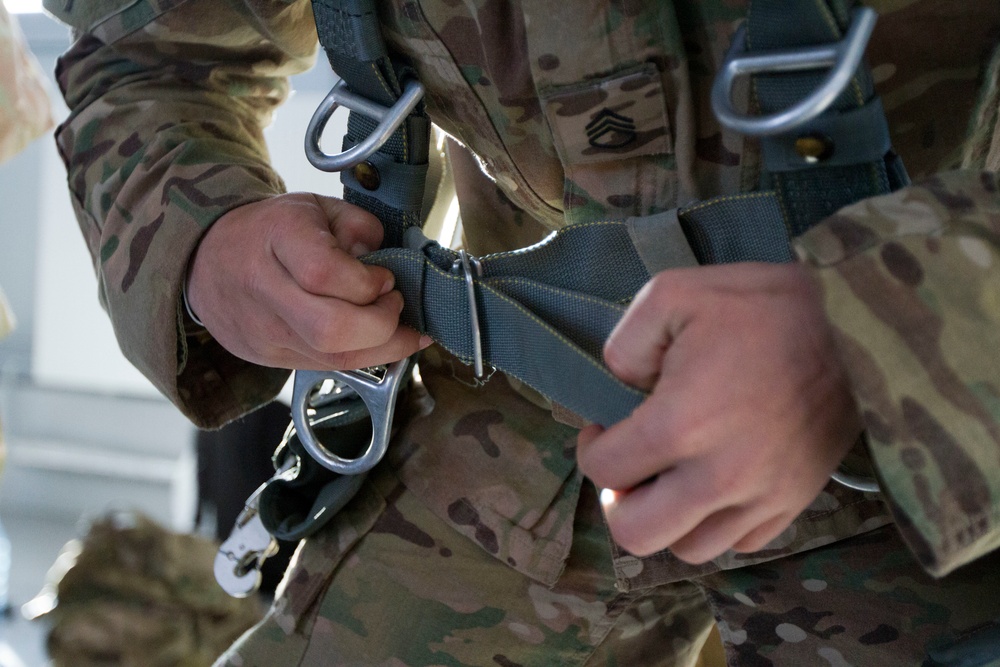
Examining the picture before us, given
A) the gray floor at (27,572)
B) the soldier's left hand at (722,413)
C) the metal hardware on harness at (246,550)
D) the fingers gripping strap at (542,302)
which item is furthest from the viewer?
the gray floor at (27,572)

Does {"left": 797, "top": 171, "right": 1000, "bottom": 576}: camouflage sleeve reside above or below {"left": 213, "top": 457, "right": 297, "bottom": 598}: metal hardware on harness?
above

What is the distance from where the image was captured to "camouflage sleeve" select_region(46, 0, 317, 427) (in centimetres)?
72

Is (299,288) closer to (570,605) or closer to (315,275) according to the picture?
(315,275)

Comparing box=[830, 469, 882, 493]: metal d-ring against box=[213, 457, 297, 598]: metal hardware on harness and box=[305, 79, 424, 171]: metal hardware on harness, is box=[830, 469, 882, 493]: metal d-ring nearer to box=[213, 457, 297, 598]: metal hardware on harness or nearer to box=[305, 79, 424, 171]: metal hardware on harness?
box=[305, 79, 424, 171]: metal hardware on harness

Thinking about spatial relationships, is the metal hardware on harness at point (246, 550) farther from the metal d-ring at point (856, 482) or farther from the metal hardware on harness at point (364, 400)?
the metal d-ring at point (856, 482)

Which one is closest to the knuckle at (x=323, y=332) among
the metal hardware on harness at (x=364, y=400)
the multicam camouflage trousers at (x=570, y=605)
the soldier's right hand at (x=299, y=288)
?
the soldier's right hand at (x=299, y=288)

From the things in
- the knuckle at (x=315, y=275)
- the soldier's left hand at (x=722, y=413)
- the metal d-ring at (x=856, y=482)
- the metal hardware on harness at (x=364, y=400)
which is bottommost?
the metal hardware on harness at (x=364, y=400)

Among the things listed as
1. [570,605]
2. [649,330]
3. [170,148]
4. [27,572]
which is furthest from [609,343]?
[27,572]

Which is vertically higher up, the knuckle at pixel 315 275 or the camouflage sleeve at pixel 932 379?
the camouflage sleeve at pixel 932 379

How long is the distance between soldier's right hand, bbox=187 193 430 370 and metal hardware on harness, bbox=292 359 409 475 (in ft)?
0.13

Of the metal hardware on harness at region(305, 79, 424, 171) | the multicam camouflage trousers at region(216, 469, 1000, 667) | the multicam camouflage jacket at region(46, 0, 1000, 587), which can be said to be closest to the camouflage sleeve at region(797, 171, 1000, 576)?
the multicam camouflage jacket at region(46, 0, 1000, 587)

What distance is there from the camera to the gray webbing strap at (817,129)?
461 millimetres

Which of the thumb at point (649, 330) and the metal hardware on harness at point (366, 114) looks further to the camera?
the metal hardware on harness at point (366, 114)

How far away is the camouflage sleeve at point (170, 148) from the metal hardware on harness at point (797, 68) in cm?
38
